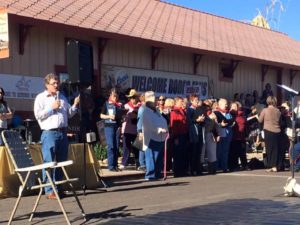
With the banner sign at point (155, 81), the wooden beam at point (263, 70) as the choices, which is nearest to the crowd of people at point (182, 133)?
the banner sign at point (155, 81)

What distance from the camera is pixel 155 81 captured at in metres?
19.3

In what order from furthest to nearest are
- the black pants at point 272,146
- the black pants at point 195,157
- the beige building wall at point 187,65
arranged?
1. the beige building wall at point 187,65
2. the black pants at point 272,146
3. the black pants at point 195,157

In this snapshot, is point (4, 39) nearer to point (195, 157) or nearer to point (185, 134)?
point (185, 134)

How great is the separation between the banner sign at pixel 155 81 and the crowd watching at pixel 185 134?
5.58 ft

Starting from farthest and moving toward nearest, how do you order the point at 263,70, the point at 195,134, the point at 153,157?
the point at 263,70 < the point at 195,134 < the point at 153,157

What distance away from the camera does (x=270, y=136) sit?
16609 millimetres

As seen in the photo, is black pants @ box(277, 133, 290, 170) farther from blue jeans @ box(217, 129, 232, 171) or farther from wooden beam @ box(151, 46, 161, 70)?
wooden beam @ box(151, 46, 161, 70)

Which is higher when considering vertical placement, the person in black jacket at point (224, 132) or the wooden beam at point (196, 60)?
the wooden beam at point (196, 60)

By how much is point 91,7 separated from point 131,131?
4.58 m

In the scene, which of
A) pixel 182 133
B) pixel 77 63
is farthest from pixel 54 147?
pixel 182 133

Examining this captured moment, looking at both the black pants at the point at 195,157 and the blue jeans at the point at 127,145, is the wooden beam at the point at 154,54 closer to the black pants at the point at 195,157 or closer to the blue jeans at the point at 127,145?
the blue jeans at the point at 127,145

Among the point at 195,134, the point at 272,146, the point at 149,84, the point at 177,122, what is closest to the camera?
the point at 177,122

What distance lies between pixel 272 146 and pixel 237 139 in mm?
943

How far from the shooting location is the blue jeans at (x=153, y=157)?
1397 centimetres
